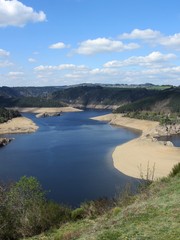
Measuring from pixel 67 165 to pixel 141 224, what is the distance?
50474 mm

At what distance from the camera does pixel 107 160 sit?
6781 cm

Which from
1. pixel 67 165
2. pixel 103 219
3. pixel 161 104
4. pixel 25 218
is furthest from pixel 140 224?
pixel 161 104

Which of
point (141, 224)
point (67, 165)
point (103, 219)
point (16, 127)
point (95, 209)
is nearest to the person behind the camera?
point (141, 224)

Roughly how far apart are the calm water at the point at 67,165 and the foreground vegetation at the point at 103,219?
855 inches

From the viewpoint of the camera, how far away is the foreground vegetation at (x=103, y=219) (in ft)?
43.9

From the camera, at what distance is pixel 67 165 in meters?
64.1

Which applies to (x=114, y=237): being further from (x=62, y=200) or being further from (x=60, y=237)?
(x=62, y=200)

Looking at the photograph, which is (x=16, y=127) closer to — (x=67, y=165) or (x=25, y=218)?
(x=67, y=165)

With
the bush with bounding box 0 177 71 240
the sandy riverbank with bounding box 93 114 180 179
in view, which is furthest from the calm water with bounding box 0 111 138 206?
the bush with bounding box 0 177 71 240

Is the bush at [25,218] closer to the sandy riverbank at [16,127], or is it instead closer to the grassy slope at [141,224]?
the grassy slope at [141,224]

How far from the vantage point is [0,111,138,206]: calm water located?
4818cm

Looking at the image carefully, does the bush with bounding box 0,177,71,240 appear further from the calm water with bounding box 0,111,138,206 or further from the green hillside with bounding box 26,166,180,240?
the calm water with bounding box 0,111,138,206

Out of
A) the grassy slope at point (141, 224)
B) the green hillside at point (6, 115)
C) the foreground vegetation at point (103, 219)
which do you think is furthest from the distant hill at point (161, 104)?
the grassy slope at point (141, 224)

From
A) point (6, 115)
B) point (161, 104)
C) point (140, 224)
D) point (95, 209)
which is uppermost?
point (161, 104)
